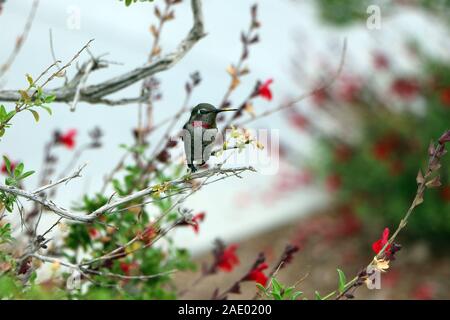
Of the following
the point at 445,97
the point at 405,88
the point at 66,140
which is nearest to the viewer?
the point at 66,140

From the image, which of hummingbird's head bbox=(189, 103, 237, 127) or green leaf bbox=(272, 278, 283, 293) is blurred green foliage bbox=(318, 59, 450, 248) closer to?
green leaf bbox=(272, 278, 283, 293)

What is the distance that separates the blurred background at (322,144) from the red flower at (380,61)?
2 centimetres

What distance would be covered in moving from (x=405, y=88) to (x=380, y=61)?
36 centimetres

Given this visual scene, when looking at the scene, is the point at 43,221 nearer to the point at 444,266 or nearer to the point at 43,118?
the point at 43,118

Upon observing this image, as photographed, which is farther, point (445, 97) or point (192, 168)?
point (445, 97)

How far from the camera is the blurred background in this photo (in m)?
5.19

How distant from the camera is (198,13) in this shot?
2006 mm

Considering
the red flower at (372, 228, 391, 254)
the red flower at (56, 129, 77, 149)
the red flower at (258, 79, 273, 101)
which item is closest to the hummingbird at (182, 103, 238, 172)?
the red flower at (372, 228, 391, 254)

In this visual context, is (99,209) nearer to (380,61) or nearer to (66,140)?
(66,140)

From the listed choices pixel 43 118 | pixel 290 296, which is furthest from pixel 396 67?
pixel 290 296

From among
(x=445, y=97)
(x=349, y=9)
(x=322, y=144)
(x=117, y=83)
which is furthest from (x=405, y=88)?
(x=117, y=83)

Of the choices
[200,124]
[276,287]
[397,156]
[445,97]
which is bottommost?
[276,287]

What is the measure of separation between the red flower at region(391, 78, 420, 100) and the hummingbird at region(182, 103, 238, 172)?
4.31 metres

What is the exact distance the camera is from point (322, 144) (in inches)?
233
